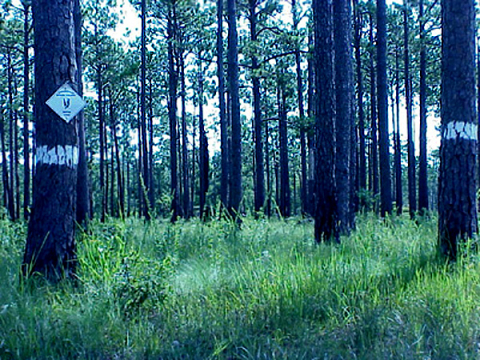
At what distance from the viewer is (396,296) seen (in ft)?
13.7

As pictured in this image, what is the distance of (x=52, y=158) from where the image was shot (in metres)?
5.18

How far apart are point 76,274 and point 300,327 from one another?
2755 mm

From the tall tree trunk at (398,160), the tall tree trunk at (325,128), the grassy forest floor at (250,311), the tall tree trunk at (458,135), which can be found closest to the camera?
the grassy forest floor at (250,311)

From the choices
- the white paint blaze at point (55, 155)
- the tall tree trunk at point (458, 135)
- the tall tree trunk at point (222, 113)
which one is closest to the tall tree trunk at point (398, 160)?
the tall tree trunk at point (222, 113)

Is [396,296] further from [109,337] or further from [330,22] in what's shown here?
[330,22]

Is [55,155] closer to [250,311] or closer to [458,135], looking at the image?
[250,311]

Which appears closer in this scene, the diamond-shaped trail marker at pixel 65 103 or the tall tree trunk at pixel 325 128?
the diamond-shaped trail marker at pixel 65 103

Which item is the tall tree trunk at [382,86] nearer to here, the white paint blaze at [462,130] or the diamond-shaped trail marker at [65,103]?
the white paint blaze at [462,130]

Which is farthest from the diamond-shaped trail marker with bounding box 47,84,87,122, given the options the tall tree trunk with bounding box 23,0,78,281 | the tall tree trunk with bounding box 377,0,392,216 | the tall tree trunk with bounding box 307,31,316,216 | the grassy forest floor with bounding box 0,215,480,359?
the tall tree trunk with bounding box 307,31,316,216

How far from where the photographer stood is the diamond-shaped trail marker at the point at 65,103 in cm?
519

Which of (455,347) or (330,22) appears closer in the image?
(455,347)

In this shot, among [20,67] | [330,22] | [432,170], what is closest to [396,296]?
[330,22]

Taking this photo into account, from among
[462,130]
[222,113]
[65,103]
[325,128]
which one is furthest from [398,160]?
[65,103]

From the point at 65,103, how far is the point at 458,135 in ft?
15.6
